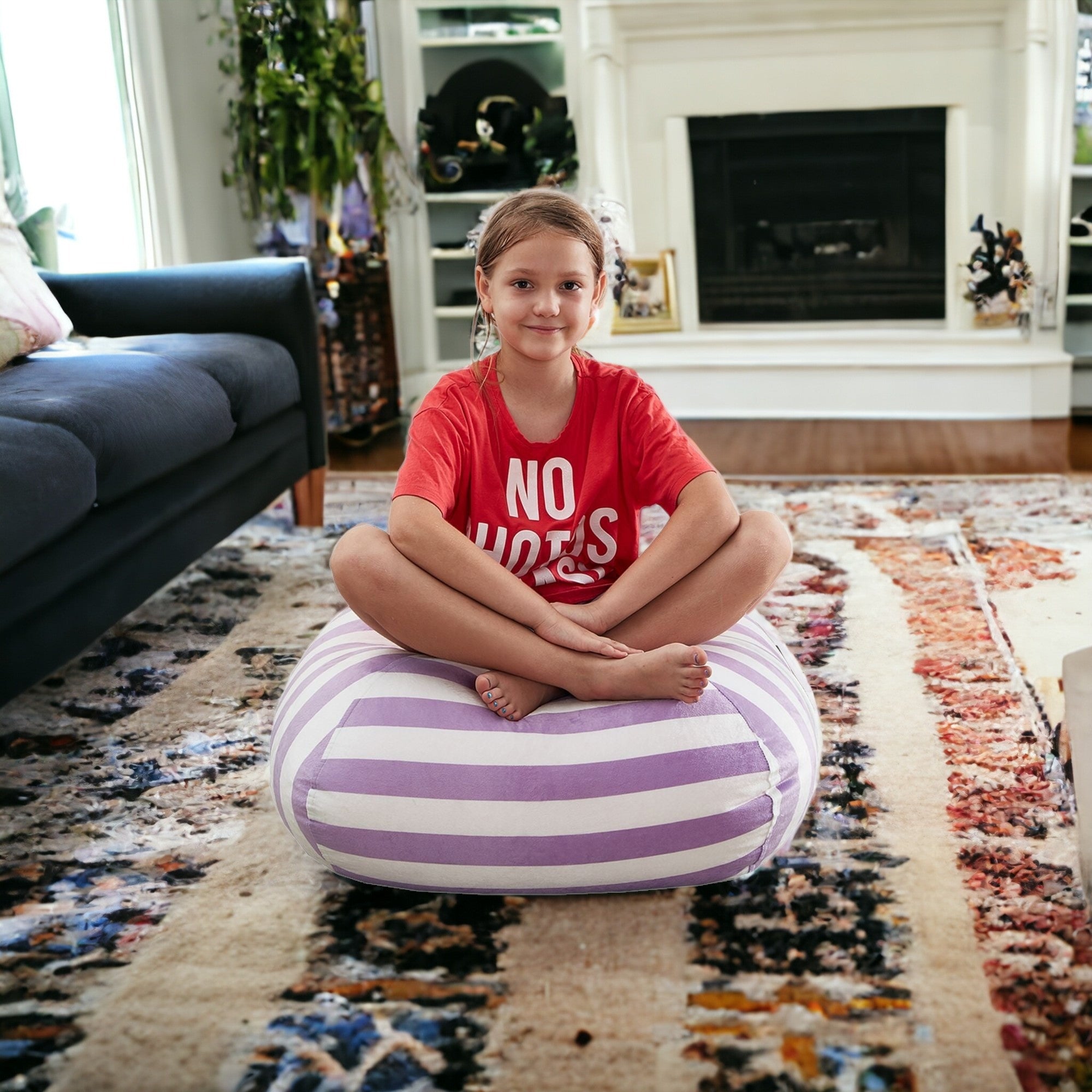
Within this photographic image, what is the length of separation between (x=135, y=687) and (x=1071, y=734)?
1.32 meters

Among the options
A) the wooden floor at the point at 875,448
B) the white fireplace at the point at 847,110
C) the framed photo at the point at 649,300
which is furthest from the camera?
the framed photo at the point at 649,300

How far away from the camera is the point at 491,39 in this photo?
4113 millimetres

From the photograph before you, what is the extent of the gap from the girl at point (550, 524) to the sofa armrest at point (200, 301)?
1.17m

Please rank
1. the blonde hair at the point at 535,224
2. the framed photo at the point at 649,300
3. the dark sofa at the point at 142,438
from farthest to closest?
1. the framed photo at the point at 649,300
2. the dark sofa at the point at 142,438
3. the blonde hair at the point at 535,224

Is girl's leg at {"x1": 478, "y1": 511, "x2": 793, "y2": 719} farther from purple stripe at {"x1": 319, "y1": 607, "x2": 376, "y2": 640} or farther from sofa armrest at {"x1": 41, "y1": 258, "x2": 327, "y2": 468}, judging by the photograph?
sofa armrest at {"x1": 41, "y1": 258, "x2": 327, "y2": 468}

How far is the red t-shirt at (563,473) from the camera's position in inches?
58.1

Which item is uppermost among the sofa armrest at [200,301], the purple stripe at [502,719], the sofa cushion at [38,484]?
the sofa armrest at [200,301]

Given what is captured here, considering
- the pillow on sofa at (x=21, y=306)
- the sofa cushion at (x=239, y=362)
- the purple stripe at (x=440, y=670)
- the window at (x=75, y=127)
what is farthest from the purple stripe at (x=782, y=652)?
the window at (x=75, y=127)

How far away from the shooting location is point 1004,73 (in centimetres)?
405

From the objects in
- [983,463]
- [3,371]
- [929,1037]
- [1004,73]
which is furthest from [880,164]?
[929,1037]

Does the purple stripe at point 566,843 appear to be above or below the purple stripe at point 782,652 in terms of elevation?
below

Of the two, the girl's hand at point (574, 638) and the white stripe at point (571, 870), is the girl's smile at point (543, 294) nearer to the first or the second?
the girl's hand at point (574, 638)

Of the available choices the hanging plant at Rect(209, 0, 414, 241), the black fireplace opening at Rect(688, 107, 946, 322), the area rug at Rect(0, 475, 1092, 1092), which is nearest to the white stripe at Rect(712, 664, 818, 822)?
the area rug at Rect(0, 475, 1092, 1092)

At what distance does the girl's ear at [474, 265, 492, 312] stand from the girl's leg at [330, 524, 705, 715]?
346 mm
